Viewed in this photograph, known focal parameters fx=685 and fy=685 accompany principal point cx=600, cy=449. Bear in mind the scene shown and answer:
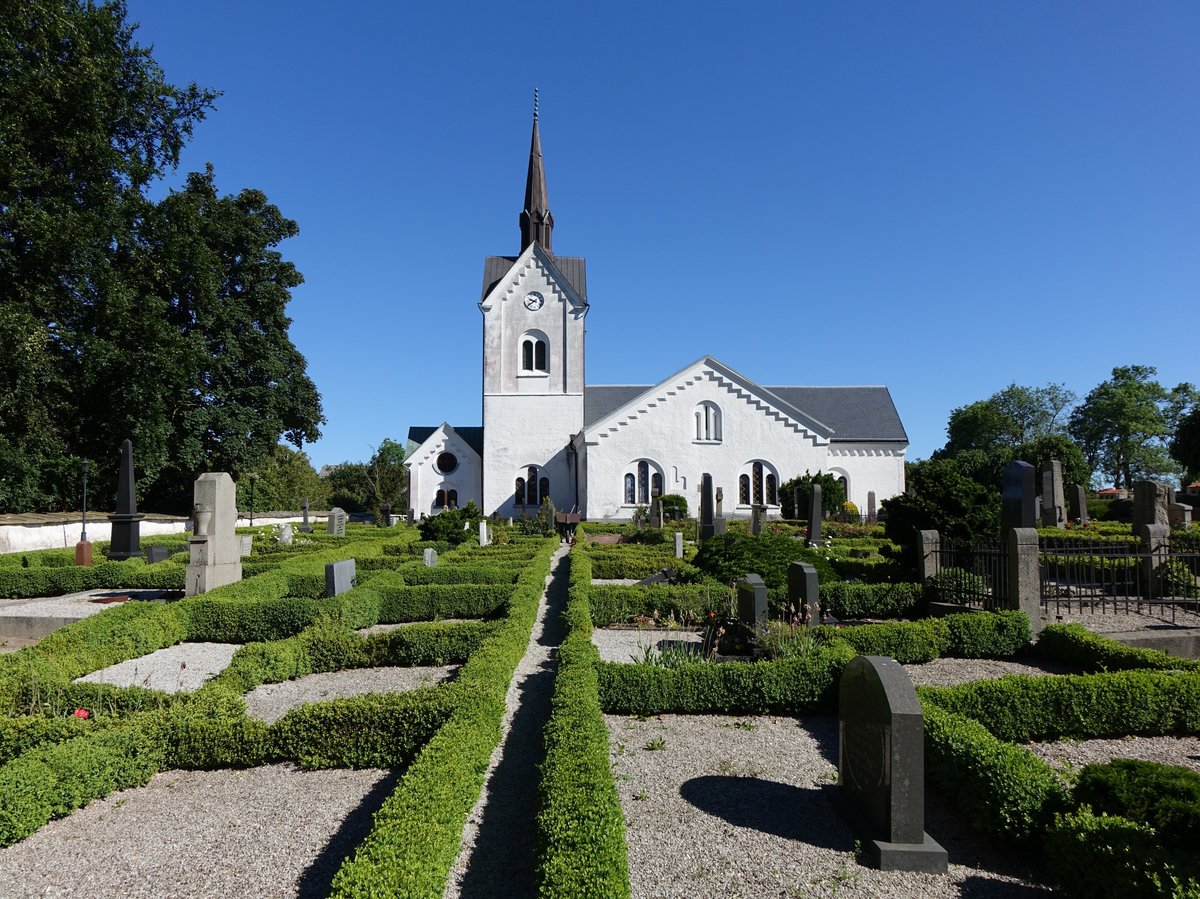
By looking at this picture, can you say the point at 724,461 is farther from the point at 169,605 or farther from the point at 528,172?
the point at 169,605

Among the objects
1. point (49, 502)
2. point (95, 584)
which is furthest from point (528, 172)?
point (95, 584)

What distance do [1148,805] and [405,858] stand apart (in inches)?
161

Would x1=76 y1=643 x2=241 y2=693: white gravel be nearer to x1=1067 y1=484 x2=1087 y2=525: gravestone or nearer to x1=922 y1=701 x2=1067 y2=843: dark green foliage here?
x1=922 y1=701 x2=1067 y2=843: dark green foliage

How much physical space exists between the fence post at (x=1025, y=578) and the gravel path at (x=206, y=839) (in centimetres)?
825

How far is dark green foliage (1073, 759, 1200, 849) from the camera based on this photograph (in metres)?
3.61

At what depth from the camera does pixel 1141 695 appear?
20.4 ft

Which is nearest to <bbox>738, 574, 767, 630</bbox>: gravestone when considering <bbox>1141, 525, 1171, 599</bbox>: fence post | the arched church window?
<bbox>1141, 525, 1171, 599</bbox>: fence post

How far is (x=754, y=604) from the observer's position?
29.2 ft

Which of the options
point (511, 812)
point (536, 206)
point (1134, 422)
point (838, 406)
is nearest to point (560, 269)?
point (536, 206)

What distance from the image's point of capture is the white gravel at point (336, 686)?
23.7 feet

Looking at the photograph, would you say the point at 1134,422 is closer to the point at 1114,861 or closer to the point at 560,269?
the point at 560,269

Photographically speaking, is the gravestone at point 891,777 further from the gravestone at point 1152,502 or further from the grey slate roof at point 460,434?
the grey slate roof at point 460,434

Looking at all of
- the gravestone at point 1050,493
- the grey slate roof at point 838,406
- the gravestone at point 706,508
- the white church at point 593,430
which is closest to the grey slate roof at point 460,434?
the white church at point 593,430

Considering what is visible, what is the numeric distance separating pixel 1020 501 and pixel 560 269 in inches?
1120
